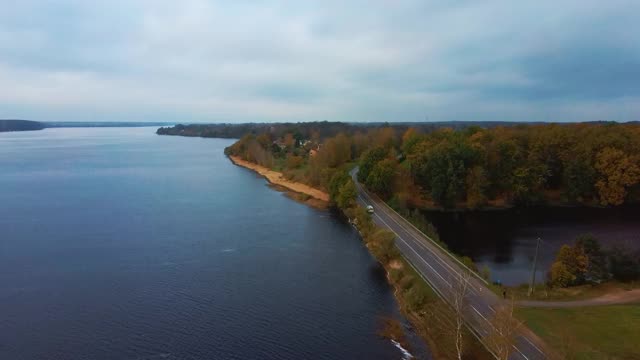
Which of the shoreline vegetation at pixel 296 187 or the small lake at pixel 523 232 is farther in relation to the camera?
the shoreline vegetation at pixel 296 187

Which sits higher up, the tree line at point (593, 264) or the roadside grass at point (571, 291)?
the tree line at point (593, 264)

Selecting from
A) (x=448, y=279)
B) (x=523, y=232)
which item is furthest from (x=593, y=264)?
(x=523, y=232)

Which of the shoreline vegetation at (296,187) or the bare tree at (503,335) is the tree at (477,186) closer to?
the shoreline vegetation at (296,187)

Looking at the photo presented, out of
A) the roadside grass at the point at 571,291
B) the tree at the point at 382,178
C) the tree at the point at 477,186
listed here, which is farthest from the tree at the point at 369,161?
the roadside grass at the point at 571,291

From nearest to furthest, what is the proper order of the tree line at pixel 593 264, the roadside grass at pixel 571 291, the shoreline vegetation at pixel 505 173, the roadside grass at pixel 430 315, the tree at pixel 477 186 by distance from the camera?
the roadside grass at pixel 430 315
the roadside grass at pixel 571 291
the tree line at pixel 593 264
the tree at pixel 477 186
the shoreline vegetation at pixel 505 173

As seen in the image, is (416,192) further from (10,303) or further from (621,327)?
(10,303)

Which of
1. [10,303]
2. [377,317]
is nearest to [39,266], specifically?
[10,303]
